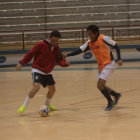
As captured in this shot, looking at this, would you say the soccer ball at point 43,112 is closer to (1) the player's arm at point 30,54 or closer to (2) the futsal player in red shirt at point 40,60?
(2) the futsal player in red shirt at point 40,60

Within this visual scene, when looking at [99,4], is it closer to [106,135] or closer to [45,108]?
[45,108]

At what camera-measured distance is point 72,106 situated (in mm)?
6742

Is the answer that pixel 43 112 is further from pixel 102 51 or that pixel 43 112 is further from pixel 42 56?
pixel 102 51

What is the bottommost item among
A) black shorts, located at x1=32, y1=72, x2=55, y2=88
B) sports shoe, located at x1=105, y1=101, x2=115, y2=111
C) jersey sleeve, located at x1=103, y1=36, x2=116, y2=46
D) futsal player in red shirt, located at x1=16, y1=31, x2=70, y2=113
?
sports shoe, located at x1=105, y1=101, x2=115, y2=111

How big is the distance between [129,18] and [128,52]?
3891mm

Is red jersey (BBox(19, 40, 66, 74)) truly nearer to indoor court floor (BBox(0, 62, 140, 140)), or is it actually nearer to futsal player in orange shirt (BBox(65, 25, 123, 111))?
futsal player in orange shirt (BBox(65, 25, 123, 111))

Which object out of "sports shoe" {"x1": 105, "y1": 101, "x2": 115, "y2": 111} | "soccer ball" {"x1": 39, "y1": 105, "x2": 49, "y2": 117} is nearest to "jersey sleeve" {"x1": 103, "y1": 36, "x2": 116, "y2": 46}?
"sports shoe" {"x1": 105, "y1": 101, "x2": 115, "y2": 111}

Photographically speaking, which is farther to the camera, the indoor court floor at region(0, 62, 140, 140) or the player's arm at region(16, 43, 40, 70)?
the player's arm at region(16, 43, 40, 70)

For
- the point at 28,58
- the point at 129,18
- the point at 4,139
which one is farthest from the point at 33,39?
the point at 4,139

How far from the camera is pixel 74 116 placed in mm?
5852

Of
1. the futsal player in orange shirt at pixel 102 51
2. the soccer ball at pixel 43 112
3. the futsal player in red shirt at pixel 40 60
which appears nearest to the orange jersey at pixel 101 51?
the futsal player in orange shirt at pixel 102 51

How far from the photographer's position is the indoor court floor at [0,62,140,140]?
4.65 m

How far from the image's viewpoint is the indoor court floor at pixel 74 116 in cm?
465

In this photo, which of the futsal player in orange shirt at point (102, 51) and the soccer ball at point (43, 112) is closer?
the soccer ball at point (43, 112)
